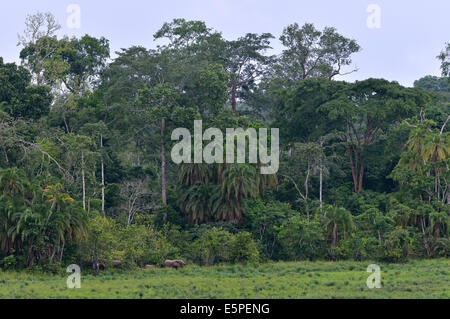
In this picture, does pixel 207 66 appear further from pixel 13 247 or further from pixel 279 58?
pixel 13 247

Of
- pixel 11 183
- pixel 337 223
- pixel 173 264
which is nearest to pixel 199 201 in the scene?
pixel 173 264

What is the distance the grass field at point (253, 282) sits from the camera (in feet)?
77.8

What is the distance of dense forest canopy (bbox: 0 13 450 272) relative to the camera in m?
30.5

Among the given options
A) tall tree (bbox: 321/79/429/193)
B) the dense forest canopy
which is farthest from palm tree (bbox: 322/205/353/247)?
tall tree (bbox: 321/79/429/193)

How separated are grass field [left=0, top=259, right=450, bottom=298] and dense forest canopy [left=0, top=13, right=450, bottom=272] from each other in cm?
164

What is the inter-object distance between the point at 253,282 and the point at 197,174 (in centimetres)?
1069

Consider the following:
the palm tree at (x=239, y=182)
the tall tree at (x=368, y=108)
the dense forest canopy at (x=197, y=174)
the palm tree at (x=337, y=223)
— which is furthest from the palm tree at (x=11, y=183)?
the tall tree at (x=368, y=108)

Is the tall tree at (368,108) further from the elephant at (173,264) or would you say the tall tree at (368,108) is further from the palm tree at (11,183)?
the palm tree at (11,183)

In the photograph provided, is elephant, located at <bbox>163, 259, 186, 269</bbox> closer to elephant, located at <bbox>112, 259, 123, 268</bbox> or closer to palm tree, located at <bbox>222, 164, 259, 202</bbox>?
elephant, located at <bbox>112, 259, 123, 268</bbox>

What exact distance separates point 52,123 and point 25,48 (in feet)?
27.0

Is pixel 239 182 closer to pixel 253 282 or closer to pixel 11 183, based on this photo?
pixel 253 282
